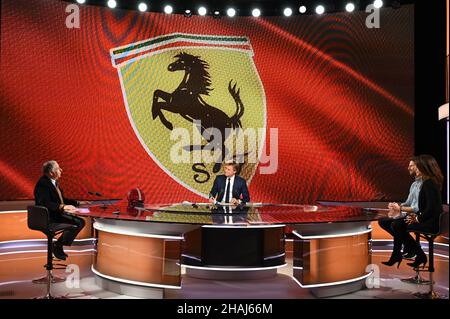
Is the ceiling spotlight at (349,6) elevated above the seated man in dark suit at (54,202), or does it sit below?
above

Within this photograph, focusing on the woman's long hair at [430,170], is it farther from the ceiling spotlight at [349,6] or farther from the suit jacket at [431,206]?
the ceiling spotlight at [349,6]

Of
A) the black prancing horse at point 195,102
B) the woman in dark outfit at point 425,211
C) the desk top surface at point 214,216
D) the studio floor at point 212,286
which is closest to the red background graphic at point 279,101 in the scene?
the black prancing horse at point 195,102

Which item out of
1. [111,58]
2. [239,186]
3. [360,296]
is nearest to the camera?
[360,296]

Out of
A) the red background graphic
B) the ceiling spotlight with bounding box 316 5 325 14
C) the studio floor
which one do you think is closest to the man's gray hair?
the studio floor

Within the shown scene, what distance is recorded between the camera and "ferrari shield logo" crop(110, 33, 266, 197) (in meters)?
6.45

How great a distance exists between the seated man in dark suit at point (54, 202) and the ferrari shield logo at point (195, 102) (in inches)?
89.0

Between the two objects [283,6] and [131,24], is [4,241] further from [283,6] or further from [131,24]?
[283,6]

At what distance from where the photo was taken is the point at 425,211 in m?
3.76

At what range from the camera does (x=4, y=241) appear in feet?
18.2

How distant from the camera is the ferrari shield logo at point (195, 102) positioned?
6445 mm

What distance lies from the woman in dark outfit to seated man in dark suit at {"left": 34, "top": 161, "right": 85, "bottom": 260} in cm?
306

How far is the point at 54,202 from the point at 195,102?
2.96m
